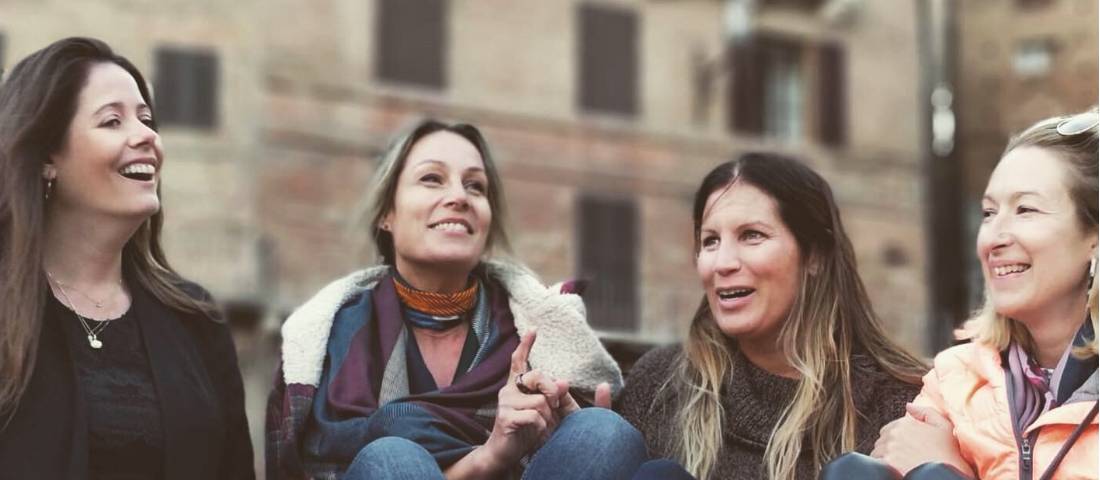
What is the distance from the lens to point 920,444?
121 inches

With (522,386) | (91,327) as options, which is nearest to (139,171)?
(91,327)

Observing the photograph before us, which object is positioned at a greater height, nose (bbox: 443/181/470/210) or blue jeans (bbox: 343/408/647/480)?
nose (bbox: 443/181/470/210)

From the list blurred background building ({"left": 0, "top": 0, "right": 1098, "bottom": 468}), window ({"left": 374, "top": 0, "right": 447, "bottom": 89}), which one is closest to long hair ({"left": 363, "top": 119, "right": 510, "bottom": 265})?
blurred background building ({"left": 0, "top": 0, "right": 1098, "bottom": 468})

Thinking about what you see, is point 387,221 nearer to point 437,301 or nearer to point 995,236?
point 437,301

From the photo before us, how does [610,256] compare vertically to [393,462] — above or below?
below

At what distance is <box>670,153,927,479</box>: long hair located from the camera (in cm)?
367

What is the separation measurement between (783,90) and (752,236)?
14594 mm

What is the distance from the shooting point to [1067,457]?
2.86 metres

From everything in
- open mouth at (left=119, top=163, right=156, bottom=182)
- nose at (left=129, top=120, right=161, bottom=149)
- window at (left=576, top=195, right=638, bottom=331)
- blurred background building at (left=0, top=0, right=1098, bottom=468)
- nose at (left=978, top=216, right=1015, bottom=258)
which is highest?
nose at (left=129, top=120, right=161, bottom=149)

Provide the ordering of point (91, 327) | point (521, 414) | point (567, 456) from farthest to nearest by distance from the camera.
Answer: point (91, 327), point (521, 414), point (567, 456)

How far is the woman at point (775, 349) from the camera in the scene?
3.69 meters

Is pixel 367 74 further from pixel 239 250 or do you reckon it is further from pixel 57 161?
pixel 57 161

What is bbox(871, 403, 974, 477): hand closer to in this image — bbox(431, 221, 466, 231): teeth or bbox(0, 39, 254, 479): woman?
bbox(431, 221, 466, 231): teeth

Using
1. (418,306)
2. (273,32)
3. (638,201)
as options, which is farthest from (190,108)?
(418,306)
